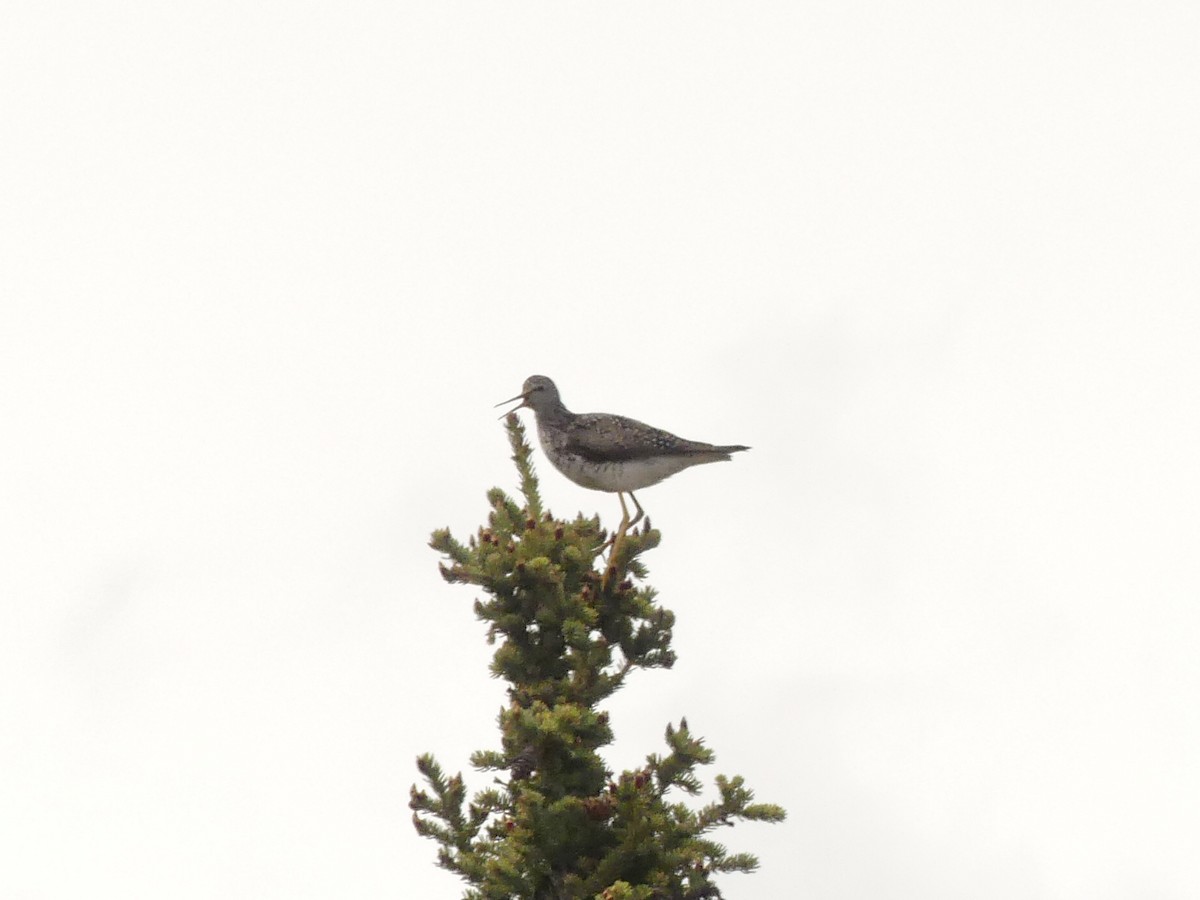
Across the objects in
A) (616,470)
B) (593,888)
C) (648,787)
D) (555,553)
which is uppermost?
(616,470)

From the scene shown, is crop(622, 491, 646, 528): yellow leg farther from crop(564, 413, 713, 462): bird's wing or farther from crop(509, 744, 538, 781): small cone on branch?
crop(509, 744, 538, 781): small cone on branch

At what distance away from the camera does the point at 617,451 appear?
15.0 m

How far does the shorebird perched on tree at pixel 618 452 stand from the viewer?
14984 mm

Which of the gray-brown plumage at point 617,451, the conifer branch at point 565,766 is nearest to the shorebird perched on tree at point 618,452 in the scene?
the gray-brown plumage at point 617,451

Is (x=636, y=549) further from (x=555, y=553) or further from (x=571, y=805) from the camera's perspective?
(x=571, y=805)

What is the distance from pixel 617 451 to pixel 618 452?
0.05ft

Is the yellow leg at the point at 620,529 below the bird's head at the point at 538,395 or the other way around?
below

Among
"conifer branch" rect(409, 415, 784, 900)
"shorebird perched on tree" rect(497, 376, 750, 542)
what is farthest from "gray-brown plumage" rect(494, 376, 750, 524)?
"conifer branch" rect(409, 415, 784, 900)

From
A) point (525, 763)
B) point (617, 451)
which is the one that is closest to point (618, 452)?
point (617, 451)

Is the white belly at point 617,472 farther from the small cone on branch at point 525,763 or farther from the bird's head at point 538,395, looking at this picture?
the small cone on branch at point 525,763

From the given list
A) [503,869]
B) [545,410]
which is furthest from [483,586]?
[545,410]

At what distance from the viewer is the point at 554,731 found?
11.3 meters

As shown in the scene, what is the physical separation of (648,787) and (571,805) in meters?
0.77

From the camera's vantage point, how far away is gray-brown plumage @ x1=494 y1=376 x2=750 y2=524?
14984 millimetres
